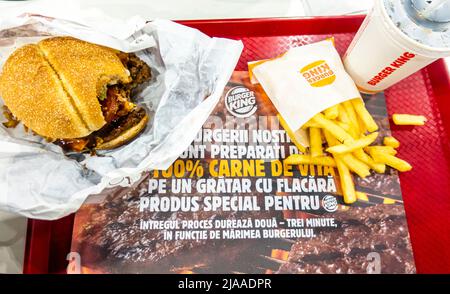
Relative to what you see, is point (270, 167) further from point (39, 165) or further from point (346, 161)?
point (39, 165)

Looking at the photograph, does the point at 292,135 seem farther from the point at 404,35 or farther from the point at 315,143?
the point at 404,35

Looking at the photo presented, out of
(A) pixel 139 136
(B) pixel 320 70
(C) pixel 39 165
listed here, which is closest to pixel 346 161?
(B) pixel 320 70

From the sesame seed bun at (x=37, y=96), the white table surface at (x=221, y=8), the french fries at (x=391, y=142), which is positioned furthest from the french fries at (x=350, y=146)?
the sesame seed bun at (x=37, y=96)

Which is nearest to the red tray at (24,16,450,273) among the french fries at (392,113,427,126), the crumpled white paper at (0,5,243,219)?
the french fries at (392,113,427,126)

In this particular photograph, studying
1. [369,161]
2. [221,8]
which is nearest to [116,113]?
[221,8]
